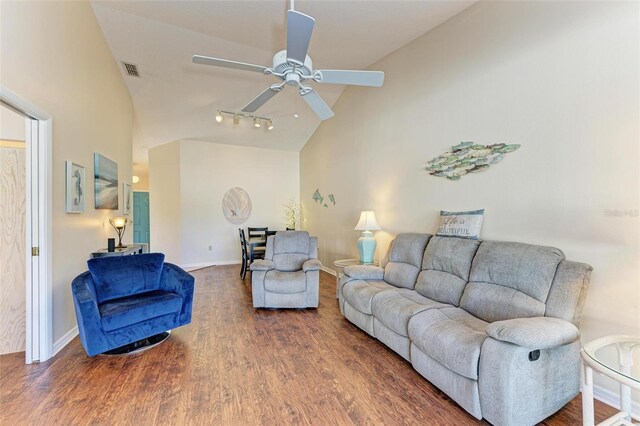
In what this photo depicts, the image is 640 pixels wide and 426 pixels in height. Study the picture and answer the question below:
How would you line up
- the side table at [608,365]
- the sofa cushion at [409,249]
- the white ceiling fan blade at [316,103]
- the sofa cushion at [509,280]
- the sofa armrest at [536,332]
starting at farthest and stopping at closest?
the sofa cushion at [409,249], the white ceiling fan blade at [316,103], the sofa cushion at [509,280], the sofa armrest at [536,332], the side table at [608,365]

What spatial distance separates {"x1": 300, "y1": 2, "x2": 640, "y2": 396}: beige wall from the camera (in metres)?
1.84

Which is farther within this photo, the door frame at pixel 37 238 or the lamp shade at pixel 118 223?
the lamp shade at pixel 118 223

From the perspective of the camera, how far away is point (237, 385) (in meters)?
2.06

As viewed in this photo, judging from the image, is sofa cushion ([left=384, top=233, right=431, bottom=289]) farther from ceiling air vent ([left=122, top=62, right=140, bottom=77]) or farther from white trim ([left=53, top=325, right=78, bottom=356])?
ceiling air vent ([left=122, top=62, right=140, bottom=77])

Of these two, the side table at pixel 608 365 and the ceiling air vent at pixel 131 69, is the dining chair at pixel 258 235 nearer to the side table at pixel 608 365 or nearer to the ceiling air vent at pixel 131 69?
the ceiling air vent at pixel 131 69

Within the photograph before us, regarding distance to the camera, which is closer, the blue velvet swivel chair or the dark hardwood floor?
the dark hardwood floor

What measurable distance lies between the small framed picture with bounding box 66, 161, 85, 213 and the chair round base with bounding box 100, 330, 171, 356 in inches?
56.8

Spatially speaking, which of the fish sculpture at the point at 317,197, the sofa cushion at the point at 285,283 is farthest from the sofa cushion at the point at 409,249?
the fish sculpture at the point at 317,197

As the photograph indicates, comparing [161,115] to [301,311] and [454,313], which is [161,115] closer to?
[301,311]

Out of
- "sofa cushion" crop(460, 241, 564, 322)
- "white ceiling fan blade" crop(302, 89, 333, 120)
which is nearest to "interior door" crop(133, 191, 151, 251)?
"white ceiling fan blade" crop(302, 89, 333, 120)

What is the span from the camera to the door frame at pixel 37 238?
2.35m

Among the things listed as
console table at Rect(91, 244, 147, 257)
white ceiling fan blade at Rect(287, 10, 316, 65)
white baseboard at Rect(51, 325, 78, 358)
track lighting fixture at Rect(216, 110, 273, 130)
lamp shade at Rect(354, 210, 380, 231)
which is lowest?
white baseboard at Rect(51, 325, 78, 358)

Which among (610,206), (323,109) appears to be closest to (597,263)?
(610,206)

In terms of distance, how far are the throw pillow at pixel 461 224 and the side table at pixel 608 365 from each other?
1.27 meters
